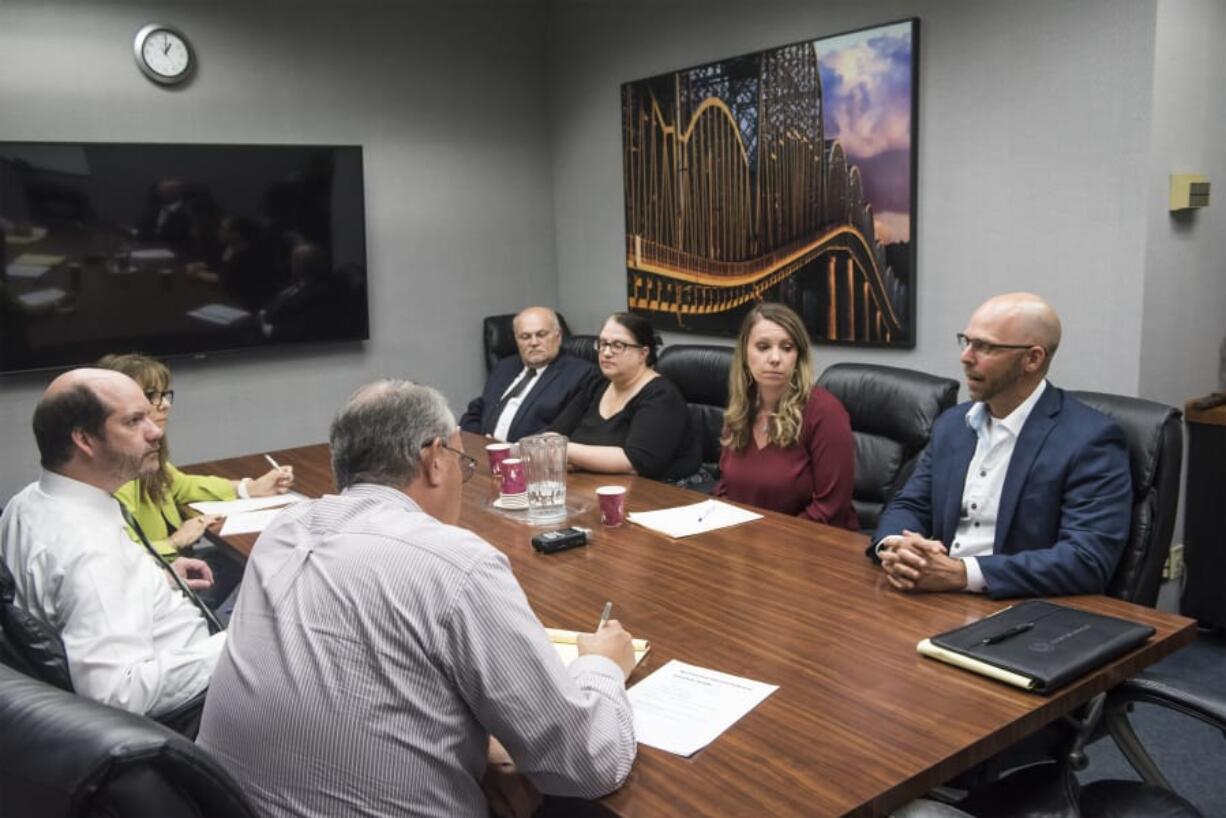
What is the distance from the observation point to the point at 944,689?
1490 millimetres

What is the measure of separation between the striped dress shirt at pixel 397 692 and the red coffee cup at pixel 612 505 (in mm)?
1187

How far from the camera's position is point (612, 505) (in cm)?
245

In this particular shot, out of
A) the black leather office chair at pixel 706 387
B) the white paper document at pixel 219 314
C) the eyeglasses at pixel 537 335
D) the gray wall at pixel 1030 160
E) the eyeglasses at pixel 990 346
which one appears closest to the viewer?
the eyeglasses at pixel 990 346

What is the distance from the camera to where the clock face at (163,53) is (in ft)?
15.0

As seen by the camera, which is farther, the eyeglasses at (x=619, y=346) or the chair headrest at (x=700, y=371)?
the chair headrest at (x=700, y=371)

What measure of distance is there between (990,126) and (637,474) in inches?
72.5

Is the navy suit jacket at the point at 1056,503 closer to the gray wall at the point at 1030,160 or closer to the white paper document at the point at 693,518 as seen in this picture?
the white paper document at the point at 693,518

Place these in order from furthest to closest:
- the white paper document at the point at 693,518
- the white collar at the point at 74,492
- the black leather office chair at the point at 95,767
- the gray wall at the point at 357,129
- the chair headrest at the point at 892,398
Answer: the gray wall at the point at 357,129 → the chair headrest at the point at 892,398 → the white paper document at the point at 693,518 → the white collar at the point at 74,492 → the black leather office chair at the point at 95,767

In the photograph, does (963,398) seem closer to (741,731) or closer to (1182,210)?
(1182,210)

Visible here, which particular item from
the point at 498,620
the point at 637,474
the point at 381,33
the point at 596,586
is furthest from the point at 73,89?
the point at 498,620

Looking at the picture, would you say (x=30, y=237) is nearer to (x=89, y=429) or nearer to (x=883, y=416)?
(x=89, y=429)

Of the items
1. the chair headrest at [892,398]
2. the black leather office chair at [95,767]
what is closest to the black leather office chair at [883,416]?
the chair headrest at [892,398]

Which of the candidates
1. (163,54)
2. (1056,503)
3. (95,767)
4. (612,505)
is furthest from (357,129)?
(95,767)

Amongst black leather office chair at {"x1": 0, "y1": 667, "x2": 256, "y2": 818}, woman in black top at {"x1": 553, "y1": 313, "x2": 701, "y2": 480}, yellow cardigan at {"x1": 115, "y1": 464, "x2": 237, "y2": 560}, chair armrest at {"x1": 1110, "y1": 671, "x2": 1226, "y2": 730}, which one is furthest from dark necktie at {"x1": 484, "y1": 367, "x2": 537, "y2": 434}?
black leather office chair at {"x1": 0, "y1": 667, "x2": 256, "y2": 818}
